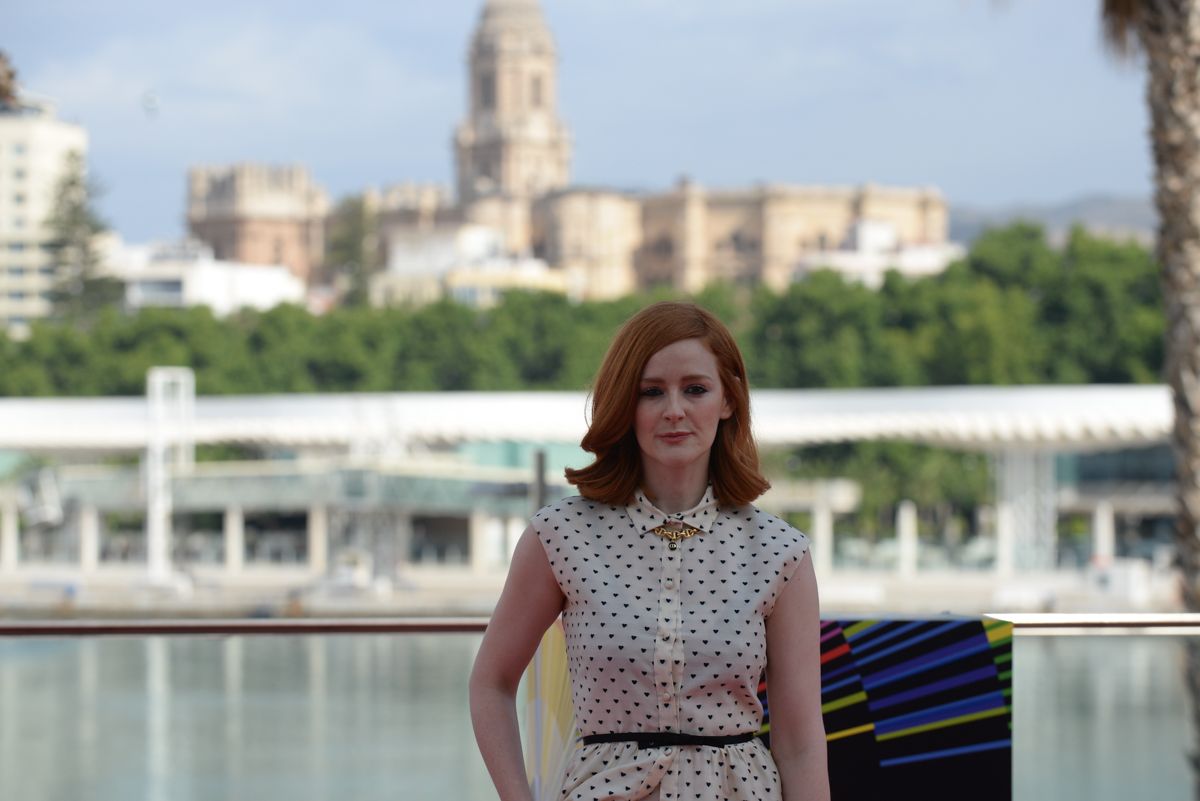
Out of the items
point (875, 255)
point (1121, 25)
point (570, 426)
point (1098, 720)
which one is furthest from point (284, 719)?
point (875, 255)

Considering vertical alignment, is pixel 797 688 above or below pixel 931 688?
above

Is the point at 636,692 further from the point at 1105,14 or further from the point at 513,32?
the point at 513,32

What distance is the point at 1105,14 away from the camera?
7.93 meters

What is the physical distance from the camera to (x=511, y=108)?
13288 cm

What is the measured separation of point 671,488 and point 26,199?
105 meters

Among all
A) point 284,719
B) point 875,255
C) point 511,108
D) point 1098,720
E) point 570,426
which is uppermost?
point 511,108

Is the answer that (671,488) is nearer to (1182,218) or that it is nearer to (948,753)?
(948,753)

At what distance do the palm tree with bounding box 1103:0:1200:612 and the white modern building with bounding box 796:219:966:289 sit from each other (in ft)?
280

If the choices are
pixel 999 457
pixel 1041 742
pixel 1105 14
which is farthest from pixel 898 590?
pixel 1041 742

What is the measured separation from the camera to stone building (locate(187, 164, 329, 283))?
128 m

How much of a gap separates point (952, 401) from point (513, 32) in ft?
328

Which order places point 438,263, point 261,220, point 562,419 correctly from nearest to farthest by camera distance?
1. point 562,419
2. point 438,263
3. point 261,220

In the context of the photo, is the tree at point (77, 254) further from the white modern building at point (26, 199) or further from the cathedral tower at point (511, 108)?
the cathedral tower at point (511, 108)

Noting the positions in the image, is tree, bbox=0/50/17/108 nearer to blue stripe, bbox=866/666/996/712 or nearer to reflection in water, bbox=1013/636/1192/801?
reflection in water, bbox=1013/636/1192/801
